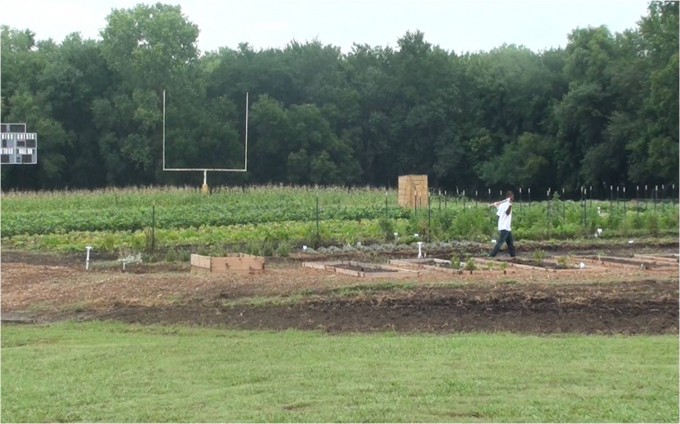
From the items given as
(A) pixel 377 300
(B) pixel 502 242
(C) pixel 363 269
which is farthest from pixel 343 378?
(B) pixel 502 242

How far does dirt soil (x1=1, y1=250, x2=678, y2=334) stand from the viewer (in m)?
13.9

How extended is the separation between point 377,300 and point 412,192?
26.2 m

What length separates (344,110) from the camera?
7588 cm

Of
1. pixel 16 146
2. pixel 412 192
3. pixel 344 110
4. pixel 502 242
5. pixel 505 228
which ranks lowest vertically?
pixel 502 242

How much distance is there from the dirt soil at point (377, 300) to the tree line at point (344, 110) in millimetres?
43294

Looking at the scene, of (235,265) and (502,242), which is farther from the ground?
(502,242)

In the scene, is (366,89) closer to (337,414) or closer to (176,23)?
(176,23)

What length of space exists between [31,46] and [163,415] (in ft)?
251

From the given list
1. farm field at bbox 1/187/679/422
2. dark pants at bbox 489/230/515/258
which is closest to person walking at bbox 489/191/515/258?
dark pants at bbox 489/230/515/258

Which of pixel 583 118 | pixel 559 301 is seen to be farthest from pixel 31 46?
pixel 559 301

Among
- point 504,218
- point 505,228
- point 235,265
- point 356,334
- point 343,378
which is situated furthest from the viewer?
point 504,218

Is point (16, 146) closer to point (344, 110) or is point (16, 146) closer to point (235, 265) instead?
point (235, 265)

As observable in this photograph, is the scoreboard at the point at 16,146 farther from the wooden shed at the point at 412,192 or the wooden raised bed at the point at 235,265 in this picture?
the wooden shed at the point at 412,192

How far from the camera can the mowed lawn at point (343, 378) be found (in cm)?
851
